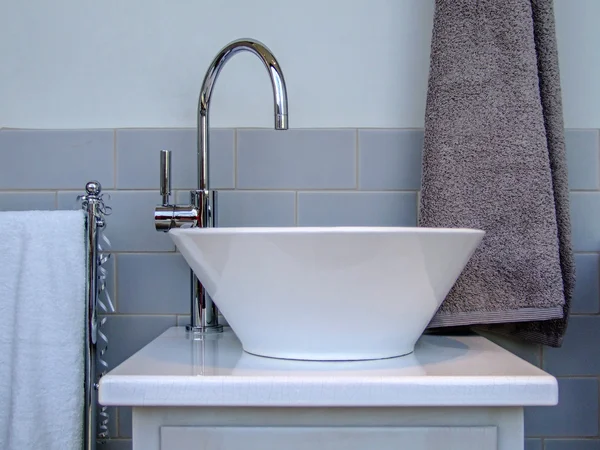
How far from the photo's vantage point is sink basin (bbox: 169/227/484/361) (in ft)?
2.22

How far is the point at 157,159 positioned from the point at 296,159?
230 mm

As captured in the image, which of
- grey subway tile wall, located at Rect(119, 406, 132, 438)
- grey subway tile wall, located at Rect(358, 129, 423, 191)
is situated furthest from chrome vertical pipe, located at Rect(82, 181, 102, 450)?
grey subway tile wall, located at Rect(358, 129, 423, 191)

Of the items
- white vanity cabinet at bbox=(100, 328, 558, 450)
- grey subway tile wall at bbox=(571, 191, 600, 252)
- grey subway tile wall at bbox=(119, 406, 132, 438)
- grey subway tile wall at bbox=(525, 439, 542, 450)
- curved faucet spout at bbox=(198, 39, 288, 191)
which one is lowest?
grey subway tile wall at bbox=(525, 439, 542, 450)

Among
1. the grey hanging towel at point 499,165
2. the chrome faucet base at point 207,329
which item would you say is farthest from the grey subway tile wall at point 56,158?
the grey hanging towel at point 499,165

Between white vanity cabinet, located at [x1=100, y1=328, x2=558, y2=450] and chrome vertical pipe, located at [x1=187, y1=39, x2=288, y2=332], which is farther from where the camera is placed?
chrome vertical pipe, located at [x1=187, y1=39, x2=288, y2=332]

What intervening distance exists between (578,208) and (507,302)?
0.26m

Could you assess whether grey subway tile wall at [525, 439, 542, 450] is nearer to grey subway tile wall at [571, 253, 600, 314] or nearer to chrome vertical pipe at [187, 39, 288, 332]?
grey subway tile wall at [571, 253, 600, 314]

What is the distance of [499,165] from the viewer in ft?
3.13

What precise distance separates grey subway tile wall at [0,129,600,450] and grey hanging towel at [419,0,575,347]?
0.38 feet

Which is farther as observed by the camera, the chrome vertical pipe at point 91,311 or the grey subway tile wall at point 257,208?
the grey subway tile wall at point 257,208

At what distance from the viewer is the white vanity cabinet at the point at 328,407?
652 millimetres

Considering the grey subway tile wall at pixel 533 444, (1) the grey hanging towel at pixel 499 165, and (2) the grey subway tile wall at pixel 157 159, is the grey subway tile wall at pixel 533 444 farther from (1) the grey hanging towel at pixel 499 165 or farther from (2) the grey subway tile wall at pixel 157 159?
(2) the grey subway tile wall at pixel 157 159

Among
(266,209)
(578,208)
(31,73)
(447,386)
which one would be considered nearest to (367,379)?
(447,386)

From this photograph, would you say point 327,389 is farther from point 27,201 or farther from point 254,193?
point 27,201
